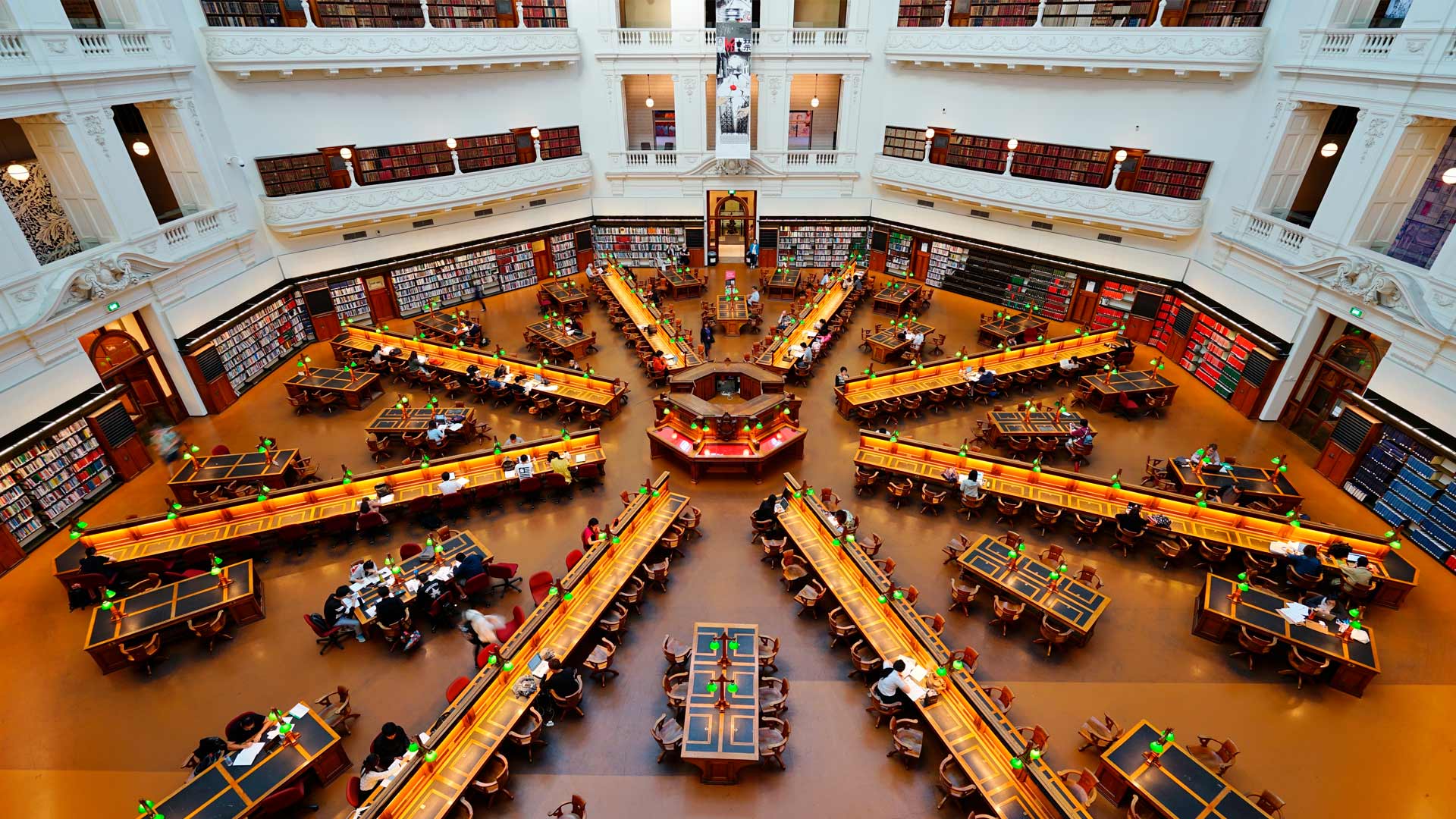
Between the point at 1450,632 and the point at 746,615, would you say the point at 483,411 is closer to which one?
the point at 746,615

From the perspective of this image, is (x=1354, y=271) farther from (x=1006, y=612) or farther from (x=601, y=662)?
(x=601, y=662)

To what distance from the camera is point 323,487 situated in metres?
12.8

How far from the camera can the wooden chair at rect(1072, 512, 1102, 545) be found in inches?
484

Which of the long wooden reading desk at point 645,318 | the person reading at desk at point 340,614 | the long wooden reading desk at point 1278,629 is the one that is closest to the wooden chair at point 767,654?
the person reading at desk at point 340,614

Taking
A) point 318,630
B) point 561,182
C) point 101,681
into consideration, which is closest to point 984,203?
point 561,182

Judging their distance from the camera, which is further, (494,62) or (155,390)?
(494,62)

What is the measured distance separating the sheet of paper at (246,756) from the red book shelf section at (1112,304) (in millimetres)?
21847

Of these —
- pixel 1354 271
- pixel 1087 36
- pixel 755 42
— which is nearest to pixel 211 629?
pixel 755 42

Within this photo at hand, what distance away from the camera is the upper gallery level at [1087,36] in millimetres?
16031

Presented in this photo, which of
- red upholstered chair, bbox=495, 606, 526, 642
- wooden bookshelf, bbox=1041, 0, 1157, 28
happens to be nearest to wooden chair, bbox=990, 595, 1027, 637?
red upholstered chair, bbox=495, 606, 526, 642

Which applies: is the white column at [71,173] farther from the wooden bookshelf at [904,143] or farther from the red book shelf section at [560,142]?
the wooden bookshelf at [904,143]

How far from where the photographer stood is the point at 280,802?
8.04 metres

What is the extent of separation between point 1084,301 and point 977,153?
18.8ft

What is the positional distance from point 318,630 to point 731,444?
824cm
